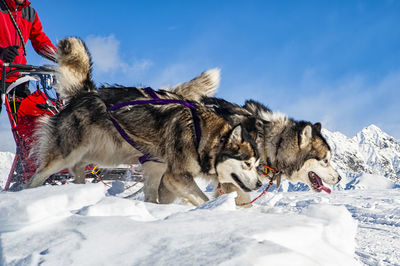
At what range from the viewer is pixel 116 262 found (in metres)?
1.27

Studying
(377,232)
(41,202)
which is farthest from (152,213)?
(377,232)

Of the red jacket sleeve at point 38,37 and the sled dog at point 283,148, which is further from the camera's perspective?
the red jacket sleeve at point 38,37

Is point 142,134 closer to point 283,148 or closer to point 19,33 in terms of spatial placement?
point 283,148

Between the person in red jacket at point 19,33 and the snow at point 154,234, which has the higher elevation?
the person in red jacket at point 19,33

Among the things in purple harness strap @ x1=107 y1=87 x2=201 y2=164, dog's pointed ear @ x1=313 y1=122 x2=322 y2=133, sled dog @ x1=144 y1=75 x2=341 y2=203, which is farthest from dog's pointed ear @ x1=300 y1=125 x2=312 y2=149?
purple harness strap @ x1=107 y1=87 x2=201 y2=164

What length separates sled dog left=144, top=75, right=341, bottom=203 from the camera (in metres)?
4.07

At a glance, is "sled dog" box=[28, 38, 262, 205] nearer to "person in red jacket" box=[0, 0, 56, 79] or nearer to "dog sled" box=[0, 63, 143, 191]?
"dog sled" box=[0, 63, 143, 191]

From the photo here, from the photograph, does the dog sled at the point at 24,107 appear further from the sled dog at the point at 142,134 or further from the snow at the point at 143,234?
the snow at the point at 143,234

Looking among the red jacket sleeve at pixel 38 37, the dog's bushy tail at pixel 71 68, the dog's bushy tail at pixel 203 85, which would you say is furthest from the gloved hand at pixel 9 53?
the dog's bushy tail at pixel 203 85

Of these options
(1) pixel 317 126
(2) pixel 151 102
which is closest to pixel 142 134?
(2) pixel 151 102

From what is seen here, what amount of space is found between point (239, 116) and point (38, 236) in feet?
9.55

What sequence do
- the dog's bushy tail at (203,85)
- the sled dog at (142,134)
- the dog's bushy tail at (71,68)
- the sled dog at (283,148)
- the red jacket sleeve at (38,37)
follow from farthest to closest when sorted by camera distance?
the red jacket sleeve at (38,37), the dog's bushy tail at (203,85), the sled dog at (283,148), the dog's bushy tail at (71,68), the sled dog at (142,134)

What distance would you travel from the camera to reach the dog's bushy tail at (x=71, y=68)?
3.58m

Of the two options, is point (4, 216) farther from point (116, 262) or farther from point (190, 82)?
point (190, 82)
